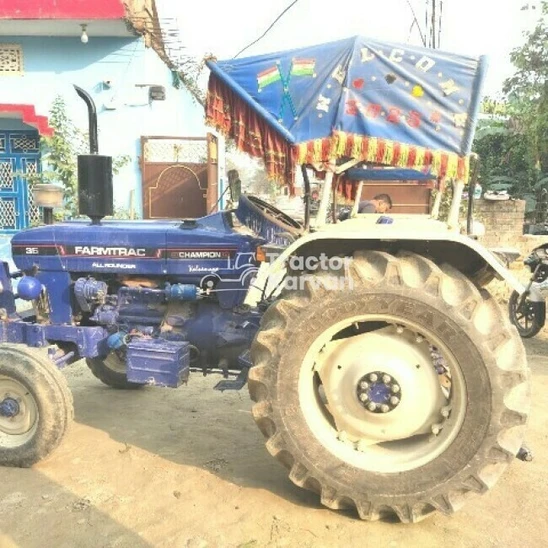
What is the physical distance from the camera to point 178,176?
33.8 feet

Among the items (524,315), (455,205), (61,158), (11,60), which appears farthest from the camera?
(11,60)

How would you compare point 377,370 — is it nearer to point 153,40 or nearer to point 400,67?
point 400,67

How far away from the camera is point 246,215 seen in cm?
394

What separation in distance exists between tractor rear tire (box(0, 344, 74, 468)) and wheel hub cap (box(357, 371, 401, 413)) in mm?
1775

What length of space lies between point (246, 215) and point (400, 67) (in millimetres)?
1491

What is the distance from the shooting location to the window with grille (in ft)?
31.4

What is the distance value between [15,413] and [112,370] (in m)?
1.29

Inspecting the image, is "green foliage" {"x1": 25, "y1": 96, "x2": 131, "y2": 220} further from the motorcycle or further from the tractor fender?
the tractor fender

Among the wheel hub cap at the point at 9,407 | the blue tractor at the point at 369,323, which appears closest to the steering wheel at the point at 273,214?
the blue tractor at the point at 369,323

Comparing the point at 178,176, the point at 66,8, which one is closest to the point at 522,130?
the point at 178,176

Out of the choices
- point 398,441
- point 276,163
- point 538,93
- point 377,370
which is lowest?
point 398,441

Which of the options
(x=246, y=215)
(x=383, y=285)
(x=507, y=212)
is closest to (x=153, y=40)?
(x=507, y=212)

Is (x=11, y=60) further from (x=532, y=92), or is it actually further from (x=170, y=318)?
(x=532, y=92)

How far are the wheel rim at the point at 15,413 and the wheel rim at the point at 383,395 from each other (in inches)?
68.2
